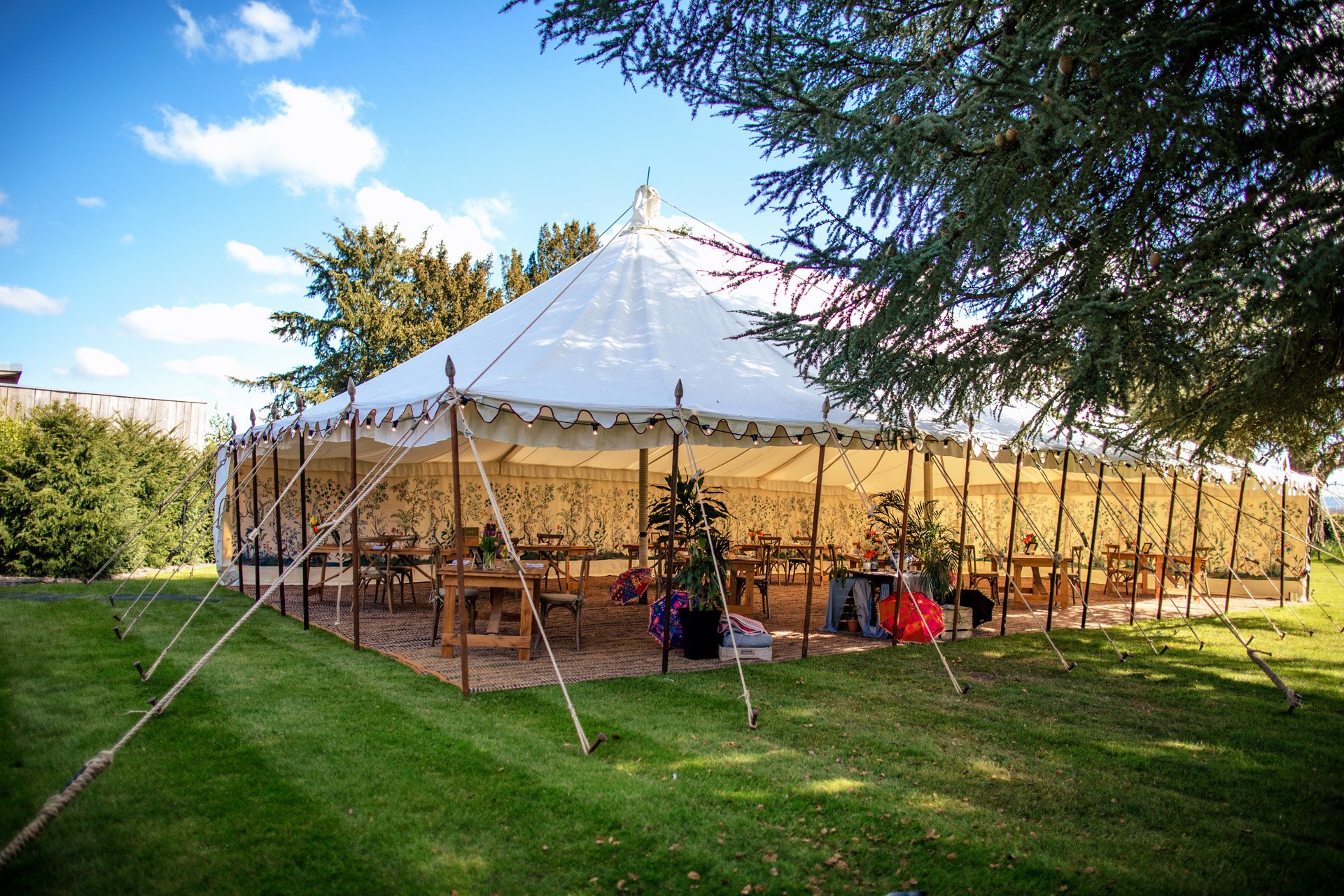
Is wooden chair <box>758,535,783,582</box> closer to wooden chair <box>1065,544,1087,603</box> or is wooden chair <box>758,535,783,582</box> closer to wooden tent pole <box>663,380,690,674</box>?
wooden tent pole <box>663,380,690,674</box>

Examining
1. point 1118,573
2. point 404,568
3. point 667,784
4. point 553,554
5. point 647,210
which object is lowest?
point 404,568

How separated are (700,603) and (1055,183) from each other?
12.8 ft

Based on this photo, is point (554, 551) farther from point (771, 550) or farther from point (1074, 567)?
point (1074, 567)

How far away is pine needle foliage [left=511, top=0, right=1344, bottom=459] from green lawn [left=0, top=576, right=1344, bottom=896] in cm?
171

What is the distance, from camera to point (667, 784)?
11.3 feet

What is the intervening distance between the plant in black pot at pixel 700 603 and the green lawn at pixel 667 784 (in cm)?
55

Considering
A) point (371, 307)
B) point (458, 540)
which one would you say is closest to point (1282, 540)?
point (458, 540)

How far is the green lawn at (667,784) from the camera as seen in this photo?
8.77ft

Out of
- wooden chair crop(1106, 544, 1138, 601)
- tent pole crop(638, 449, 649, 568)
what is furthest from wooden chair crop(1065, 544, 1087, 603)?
tent pole crop(638, 449, 649, 568)

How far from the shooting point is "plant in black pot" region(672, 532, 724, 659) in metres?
6.12

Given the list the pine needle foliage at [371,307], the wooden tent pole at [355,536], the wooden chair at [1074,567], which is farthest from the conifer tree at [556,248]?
the wooden tent pole at [355,536]

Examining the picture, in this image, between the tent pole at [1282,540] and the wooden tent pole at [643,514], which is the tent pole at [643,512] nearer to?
the wooden tent pole at [643,514]

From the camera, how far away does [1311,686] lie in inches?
233

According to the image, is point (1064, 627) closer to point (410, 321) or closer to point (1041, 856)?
point (1041, 856)
